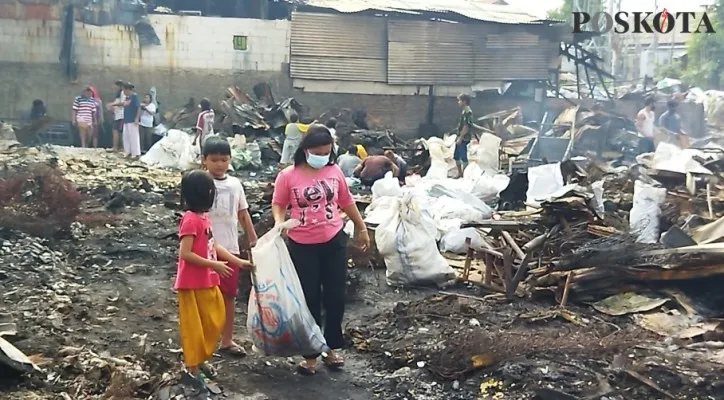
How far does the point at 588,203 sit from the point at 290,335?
3.42 m

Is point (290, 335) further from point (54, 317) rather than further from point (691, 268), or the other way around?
point (691, 268)

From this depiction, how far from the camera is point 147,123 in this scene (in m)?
16.1

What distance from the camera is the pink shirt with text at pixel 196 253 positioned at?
4102 millimetres

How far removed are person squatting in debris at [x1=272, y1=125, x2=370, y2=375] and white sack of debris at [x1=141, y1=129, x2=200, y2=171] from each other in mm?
9874

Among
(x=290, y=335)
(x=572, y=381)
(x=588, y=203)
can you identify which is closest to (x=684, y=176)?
(x=588, y=203)

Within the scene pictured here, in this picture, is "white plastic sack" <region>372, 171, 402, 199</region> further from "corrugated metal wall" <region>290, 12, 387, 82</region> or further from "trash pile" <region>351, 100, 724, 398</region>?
"corrugated metal wall" <region>290, 12, 387, 82</region>

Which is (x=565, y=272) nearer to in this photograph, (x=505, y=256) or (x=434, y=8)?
(x=505, y=256)

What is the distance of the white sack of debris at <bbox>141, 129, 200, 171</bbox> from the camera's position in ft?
46.9

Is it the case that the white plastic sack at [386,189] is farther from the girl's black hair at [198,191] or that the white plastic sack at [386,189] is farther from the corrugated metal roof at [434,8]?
the corrugated metal roof at [434,8]

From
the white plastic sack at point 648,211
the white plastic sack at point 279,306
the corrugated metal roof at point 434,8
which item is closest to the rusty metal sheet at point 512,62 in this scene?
the corrugated metal roof at point 434,8

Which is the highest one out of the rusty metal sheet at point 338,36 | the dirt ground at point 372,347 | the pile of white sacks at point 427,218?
the rusty metal sheet at point 338,36

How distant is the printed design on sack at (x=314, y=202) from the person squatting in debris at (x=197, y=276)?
568 mm

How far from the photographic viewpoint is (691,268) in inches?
228

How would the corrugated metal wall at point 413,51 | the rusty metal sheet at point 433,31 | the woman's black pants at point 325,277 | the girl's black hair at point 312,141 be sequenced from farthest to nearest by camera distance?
the rusty metal sheet at point 433,31
the corrugated metal wall at point 413,51
the woman's black pants at point 325,277
the girl's black hair at point 312,141
